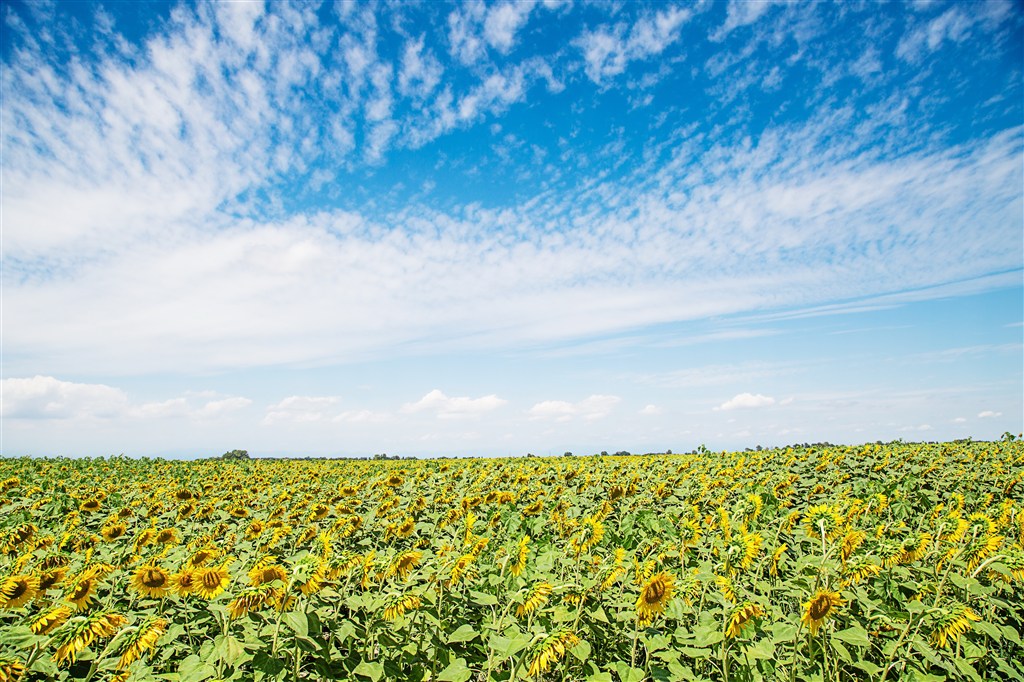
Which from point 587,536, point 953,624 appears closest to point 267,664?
point 587,536

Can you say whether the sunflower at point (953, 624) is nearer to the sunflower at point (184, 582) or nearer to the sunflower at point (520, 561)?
the sunflower at point (520, 561)

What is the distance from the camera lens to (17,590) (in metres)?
3.65

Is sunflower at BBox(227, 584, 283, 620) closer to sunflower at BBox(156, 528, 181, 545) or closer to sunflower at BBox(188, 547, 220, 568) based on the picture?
sunflower at BBox(188, 547, 220, 568)

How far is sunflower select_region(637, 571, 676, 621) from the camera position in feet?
10.7

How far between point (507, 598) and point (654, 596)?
1.45 meters

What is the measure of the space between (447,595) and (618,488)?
470cm

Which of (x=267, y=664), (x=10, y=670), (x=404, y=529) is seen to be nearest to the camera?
(x=10, y=670)

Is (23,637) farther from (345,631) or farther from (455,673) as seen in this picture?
(455,673)

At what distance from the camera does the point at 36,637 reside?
296cm

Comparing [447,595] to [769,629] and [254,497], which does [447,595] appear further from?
Result: [254,497]

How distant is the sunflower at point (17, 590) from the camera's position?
11.7 feet

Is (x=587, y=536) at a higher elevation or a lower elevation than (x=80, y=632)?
higher

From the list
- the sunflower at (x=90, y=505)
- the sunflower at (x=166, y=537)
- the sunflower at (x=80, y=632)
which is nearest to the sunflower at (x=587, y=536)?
the sunflower at (x=80, y=632)

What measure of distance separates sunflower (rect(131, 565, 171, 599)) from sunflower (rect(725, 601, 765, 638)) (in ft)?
13.3
